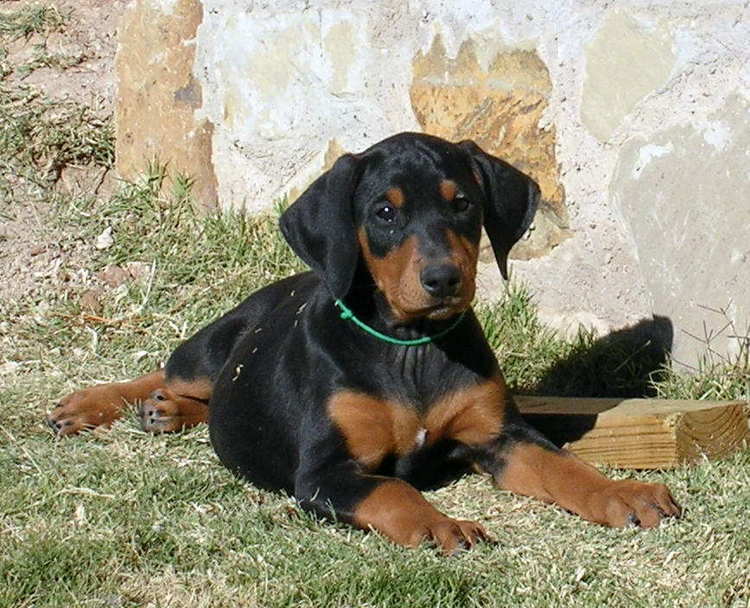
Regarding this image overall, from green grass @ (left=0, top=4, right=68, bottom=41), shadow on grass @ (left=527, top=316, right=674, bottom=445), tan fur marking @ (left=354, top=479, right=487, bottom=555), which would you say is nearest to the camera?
tan fur marking @ (left=354, top=479, right=487, bottom=555)

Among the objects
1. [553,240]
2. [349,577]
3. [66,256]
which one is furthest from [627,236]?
[66,256]

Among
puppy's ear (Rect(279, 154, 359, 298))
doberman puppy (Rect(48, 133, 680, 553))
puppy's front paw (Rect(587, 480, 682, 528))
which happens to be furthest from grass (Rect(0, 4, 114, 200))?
puppy's front paw (Rect(587, 480, 682, 528))

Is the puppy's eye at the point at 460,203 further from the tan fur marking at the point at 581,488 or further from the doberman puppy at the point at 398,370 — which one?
the tan fur marking at the point at 581,488

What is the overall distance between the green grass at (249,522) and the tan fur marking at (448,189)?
1002mm

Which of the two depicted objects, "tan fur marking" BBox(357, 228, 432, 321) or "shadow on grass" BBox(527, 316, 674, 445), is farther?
"shadow on grass" BBox(527, 316, 674, 445)

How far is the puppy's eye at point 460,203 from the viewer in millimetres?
4613

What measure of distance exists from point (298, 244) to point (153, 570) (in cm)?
120

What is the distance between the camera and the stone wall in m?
5.54

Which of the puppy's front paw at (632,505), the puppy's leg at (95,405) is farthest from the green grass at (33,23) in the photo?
the puppy's front paw at (632,505)

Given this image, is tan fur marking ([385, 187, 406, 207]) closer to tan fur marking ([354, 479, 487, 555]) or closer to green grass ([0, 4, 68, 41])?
tan fur marking ([354, 479, 487, 555])

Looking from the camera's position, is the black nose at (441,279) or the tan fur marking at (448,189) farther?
the tan fur marking at (448,189)

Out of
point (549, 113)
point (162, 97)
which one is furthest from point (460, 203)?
point (162, 97)

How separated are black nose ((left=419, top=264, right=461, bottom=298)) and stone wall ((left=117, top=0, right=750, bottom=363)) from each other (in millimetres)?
1569

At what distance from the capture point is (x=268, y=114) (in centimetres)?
694
